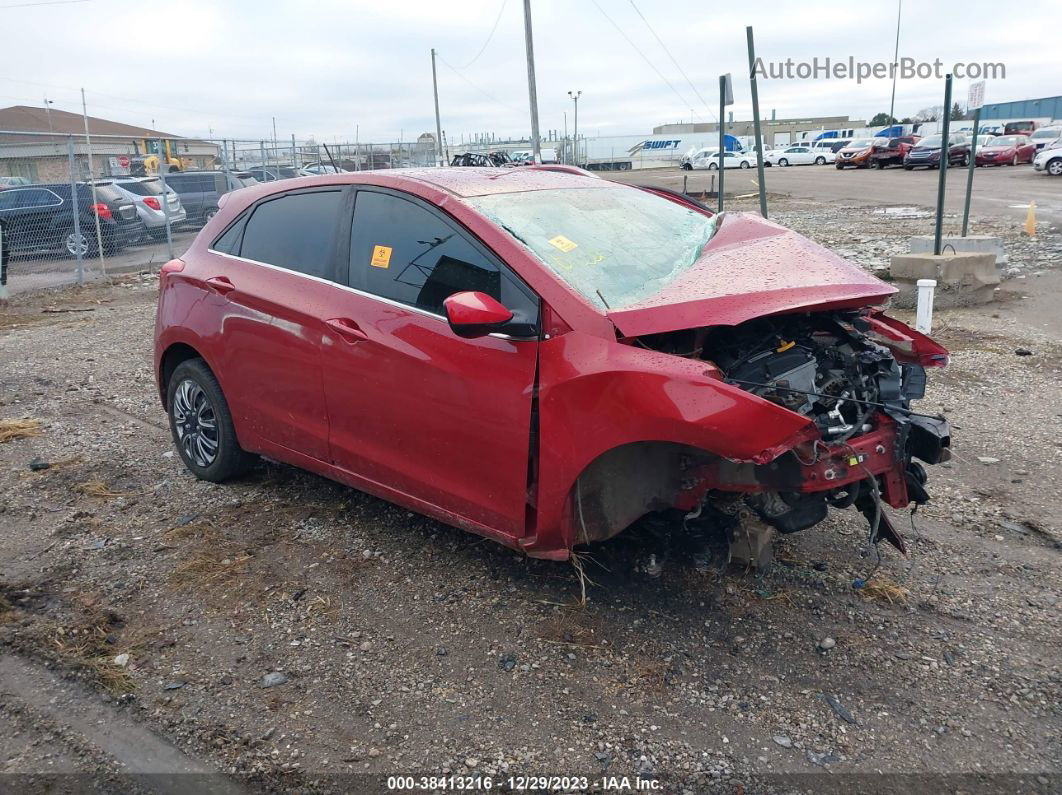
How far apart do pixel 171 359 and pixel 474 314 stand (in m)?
2.78

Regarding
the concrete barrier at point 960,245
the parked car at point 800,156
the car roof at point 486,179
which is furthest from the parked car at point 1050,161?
the car roof at point 486,179

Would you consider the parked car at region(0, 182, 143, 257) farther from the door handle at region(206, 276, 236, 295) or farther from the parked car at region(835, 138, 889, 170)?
the parked car at region(835, 138, 889, 170)

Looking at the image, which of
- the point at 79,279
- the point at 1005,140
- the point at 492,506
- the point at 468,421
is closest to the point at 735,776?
the point at 492,506

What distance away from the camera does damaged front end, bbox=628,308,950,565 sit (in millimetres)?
3268

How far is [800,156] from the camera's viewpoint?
50.8 meters

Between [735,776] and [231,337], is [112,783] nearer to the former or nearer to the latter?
[735,776]

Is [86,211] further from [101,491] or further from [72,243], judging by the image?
[101,491]

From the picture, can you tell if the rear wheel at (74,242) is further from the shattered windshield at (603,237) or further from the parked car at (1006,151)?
the parked car at (1006,151)

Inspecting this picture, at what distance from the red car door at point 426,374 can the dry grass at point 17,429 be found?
329 centimetres

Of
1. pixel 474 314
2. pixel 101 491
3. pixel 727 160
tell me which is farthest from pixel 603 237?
pixel 727 160

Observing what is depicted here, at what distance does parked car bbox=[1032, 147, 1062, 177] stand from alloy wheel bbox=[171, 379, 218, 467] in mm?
32325

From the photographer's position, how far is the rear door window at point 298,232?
14.1ft

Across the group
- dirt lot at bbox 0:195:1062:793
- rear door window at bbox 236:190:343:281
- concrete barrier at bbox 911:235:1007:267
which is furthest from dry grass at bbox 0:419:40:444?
concrete barrier at bbox 911:235:1007:267

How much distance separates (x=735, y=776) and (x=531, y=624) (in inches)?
43.9
